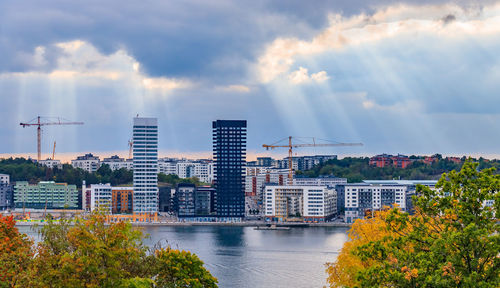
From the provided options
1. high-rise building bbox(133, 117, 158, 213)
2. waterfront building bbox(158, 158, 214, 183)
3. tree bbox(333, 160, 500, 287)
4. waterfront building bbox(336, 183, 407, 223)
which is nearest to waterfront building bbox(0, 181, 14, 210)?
high-rise building bbox(133, 117, 158, 213)

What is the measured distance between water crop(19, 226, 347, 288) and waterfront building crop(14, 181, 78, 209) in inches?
512

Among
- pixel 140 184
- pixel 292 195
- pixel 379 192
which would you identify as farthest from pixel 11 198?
pixel 379 192

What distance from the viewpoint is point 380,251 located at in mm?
6453

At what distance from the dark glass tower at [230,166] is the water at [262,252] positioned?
4.57 metres

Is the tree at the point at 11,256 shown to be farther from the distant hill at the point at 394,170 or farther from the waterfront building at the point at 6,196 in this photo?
the distant hill at the point at 394,170

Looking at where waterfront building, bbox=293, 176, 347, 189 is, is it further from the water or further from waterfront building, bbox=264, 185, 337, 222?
the water

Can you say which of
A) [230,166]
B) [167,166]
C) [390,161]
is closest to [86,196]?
[230,166]

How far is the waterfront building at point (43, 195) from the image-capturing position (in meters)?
49.3

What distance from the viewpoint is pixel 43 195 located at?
163 ft

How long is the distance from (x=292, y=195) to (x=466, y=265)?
123ft

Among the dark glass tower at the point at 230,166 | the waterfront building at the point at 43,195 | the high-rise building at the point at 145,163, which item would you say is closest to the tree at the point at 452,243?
the dark glass tower at the point at 230,166

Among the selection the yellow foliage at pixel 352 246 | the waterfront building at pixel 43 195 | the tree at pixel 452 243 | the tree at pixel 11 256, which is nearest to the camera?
the tree at pixel 452 243

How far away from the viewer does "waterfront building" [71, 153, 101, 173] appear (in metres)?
73.4

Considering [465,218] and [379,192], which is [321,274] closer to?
[465,218]
